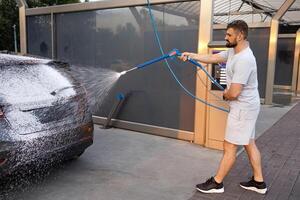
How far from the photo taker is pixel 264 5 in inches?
678

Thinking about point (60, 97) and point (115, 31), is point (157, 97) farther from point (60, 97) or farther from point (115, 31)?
point (60, 97)

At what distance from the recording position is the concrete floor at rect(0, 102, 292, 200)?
3674 millimetres

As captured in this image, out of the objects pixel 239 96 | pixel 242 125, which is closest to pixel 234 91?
pixel 239 96

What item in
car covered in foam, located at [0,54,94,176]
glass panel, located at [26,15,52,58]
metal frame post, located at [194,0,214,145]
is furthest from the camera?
glass panel, located at [26,15,52,58]

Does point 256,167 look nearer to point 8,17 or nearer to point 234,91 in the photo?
point 234,91

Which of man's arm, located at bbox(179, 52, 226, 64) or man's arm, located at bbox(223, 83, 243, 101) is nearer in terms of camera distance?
man's arm, located at bbox(223, 83, 243, 101)

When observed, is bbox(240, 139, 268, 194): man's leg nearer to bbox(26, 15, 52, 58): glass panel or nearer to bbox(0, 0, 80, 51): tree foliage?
bbox(26, 15, 52, 58): glass panel

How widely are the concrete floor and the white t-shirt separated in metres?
1.14

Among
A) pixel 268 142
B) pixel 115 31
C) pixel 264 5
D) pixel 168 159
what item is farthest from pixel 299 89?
pixel 168 159

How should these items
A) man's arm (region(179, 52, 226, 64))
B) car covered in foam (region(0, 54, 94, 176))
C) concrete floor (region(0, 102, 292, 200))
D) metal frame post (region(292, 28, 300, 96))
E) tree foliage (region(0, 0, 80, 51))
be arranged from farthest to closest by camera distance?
tree foliage (region(0, 0, 80, 51))
metal frame post (region(292, 28, 300, 96))
man's arm (region(179, 52, 226, 64))
concrete floor (region(0, 102, 292, 200))
car covered in foam (region(0, 54, 94, 176))

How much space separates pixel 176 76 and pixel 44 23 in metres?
3.71

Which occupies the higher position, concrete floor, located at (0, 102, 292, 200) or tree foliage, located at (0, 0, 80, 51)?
tree foliage, located at (0, 0, 80, 51)

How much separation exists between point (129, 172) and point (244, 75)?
1.93 meters

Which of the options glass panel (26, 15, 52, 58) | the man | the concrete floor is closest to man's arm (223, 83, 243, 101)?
the man
